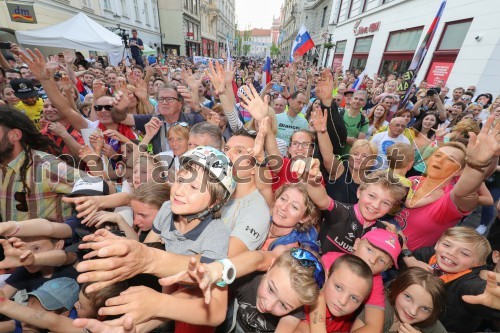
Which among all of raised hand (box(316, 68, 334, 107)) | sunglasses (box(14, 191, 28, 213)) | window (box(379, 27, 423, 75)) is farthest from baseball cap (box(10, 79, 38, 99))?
window (box(379, 27, 423, 75))

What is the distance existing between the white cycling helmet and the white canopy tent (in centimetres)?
1179

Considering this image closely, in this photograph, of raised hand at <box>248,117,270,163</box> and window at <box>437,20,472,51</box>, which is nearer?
raised hand at <box>248,117,270,163</box>

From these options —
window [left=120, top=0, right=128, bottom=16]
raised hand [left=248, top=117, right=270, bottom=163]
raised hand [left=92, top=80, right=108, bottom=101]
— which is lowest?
raised hand [left=248, top=117, right=270, bottom=163]

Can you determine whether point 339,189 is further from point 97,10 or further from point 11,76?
point 97,10

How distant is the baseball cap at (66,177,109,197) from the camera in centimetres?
234

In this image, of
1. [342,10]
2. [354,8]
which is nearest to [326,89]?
[354,8]

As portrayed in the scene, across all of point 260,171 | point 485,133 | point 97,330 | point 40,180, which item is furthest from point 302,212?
point 40,180

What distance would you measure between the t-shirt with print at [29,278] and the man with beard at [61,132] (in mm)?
1744

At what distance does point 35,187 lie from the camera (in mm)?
2512

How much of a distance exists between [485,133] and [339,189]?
1473mm

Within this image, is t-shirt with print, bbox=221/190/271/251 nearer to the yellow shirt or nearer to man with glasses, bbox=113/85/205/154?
man with glasses, bbox=113/85/205/154

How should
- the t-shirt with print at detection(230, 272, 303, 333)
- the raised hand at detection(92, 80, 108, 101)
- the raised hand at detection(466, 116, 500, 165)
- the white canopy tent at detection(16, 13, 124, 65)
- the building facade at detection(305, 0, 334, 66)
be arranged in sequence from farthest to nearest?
the building facade at detection(305, 0, 334, 66)
the white canopy tent at detection(16, 13, 124, 65)
the raised hand at detection(92, 80, 108, 101)
the raised hand at detection(466, 116, 500, 165)
the t-shirt with print at detection(230, 272, 303, 333)

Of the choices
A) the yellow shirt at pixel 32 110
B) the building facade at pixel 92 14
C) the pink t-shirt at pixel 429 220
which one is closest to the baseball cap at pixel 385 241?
the pink t-shirt at pixel 429 220

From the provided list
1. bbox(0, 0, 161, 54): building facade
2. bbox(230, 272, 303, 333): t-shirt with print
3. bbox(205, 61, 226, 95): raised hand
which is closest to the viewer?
bbox(230, 272, 303, 333): t-shirt with print
